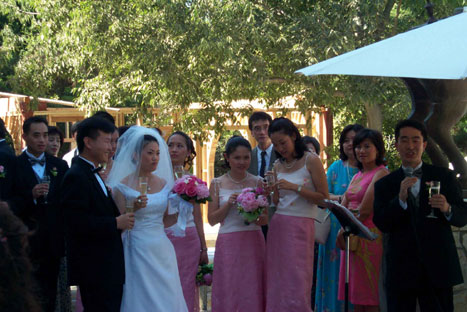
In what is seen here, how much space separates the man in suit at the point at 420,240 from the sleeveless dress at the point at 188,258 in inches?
83.0

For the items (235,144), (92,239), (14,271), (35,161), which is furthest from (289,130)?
(14,271)

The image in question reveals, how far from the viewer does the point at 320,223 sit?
6.54 m

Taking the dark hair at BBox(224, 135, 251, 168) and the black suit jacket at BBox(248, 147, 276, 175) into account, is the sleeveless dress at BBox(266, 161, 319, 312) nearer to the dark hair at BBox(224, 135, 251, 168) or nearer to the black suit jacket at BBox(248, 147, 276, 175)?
the dark hair at BBox(224, 135, 251, 168)

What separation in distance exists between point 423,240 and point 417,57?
1.45m

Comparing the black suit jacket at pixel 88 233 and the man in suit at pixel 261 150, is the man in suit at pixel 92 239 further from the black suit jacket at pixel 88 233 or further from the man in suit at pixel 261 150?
the man in suit at pixel 261 150

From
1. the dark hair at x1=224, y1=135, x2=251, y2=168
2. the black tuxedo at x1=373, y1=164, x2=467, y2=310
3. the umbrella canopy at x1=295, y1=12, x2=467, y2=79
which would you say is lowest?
the black tuxedo at x1=373, y1=164, x2=467, y2=310

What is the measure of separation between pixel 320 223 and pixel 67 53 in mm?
8911

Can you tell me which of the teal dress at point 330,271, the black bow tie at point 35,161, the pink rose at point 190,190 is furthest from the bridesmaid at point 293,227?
the black bow tie at point 35,161

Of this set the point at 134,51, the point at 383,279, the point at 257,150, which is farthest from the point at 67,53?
the point at 383,279

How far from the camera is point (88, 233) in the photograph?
4.55m

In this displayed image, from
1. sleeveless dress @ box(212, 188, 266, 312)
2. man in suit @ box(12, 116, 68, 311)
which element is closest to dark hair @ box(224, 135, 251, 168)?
sleeveless dress @ box(212, 188, 266, 312)

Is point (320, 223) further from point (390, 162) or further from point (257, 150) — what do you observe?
point (390, 162)

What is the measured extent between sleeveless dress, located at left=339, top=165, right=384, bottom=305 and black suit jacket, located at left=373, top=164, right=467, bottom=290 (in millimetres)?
931

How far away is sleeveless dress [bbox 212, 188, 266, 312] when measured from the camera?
20.3 ft
